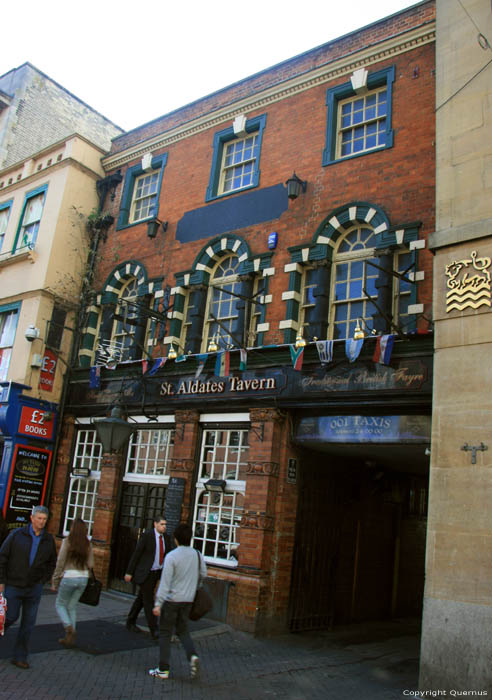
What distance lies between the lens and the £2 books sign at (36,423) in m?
15.2

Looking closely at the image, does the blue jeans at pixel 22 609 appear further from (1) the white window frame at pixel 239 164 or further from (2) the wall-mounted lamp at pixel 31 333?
(1) the white window frame at pixel 239 164

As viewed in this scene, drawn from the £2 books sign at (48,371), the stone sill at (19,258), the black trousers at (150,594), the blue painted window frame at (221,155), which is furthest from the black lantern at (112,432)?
the stone sill at (19,258)

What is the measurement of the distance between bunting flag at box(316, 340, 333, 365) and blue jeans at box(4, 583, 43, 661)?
6.00 meters

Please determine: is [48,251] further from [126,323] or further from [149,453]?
[149,453]

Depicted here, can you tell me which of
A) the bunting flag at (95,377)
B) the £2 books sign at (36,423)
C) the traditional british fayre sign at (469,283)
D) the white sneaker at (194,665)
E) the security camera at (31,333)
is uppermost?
the security camera at (31,333)

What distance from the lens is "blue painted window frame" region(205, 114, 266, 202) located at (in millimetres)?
14320

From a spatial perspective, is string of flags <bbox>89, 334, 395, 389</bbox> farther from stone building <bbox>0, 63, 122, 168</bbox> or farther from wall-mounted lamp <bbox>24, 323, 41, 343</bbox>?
stone building <bbox>0, 63, 122, 168</bbox>

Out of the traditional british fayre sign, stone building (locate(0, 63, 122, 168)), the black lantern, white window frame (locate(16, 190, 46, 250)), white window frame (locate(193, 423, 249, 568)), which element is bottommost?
white window frame (locate(193, 423, 249, 568))

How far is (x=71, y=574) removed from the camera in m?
8.28

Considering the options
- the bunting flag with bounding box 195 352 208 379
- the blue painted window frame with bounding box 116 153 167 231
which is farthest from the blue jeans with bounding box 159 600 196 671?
the blue painted window frame with bounding box 116 153 167 231

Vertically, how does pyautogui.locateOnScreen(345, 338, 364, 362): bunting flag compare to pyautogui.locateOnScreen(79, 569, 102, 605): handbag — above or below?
above

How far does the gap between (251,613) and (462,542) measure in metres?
4.66

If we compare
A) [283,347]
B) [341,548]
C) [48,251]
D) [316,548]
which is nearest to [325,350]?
[283,347]

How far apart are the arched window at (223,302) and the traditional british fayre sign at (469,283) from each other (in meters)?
5.80
